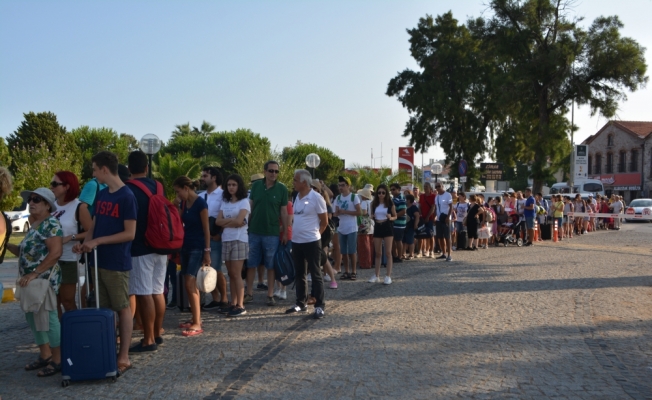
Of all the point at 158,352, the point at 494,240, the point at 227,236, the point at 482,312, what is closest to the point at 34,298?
the point at 158,352

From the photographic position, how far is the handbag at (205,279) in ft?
24.4

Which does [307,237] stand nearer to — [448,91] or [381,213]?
[381,213]

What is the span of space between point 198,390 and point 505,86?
3097cm

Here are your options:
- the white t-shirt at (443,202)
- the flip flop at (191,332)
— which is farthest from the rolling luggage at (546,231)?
the flip flop at (191,332)

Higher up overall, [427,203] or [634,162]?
[634,162]

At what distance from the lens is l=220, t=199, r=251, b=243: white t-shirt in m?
8.45

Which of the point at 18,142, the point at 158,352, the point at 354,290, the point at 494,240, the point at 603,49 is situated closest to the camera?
the point at 158,352

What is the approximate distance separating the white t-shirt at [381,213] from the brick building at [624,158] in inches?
2302

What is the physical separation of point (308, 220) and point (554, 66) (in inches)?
1083

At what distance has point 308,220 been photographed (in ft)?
28.2

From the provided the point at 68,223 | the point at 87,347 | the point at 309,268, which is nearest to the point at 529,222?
the point at 309,268

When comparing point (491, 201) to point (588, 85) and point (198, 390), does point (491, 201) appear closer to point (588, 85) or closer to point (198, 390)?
point (588, 85)

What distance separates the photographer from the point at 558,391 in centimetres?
533

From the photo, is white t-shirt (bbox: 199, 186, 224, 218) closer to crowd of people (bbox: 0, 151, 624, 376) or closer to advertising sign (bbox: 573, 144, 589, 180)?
crowd of people (bbox: 0, 151, 624, 376)
